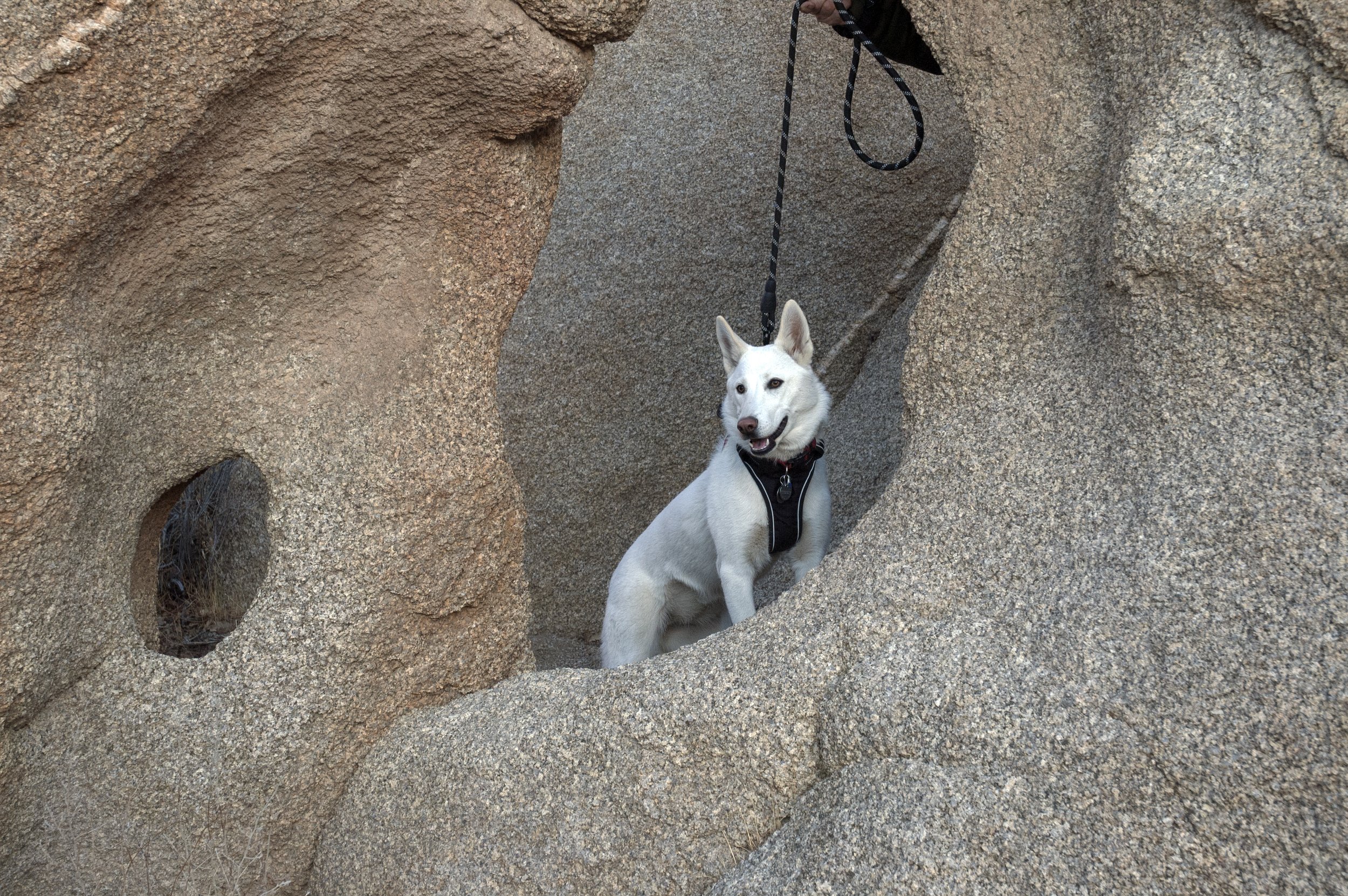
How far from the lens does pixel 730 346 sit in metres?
5.30

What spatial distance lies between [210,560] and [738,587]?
4.45 m

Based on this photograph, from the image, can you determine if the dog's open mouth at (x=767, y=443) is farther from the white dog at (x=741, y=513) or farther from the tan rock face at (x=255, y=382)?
Answer: the tan rock face at (x=255, y=382)

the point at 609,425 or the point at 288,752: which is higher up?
the point at 288,752

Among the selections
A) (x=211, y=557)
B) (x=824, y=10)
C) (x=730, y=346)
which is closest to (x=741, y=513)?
(x=730, y=346)

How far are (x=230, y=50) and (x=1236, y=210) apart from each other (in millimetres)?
3137

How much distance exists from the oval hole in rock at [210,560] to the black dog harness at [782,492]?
3.76 metres

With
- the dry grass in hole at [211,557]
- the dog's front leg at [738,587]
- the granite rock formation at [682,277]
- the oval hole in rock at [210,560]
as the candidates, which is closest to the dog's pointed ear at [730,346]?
the dog's front leg at [738,587]

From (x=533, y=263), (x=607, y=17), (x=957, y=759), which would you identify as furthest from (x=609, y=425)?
(x=957, y=759)

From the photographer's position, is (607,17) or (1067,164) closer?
(1067,164)

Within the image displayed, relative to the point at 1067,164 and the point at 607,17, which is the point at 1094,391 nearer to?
the point at 1067,164

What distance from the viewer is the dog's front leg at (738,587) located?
4.95 m

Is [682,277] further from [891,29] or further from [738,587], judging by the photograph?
[738,587]

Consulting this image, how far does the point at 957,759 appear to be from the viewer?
272 centimetres

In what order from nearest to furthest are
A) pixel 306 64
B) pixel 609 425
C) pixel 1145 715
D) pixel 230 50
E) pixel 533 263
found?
pixel 1145 715
pixel 230 50
pixel 306 64
pixel 533 263
pixel 609 425
